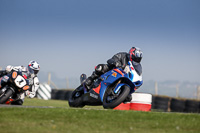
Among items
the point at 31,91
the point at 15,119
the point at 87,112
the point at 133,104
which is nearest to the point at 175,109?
the point at 133,104

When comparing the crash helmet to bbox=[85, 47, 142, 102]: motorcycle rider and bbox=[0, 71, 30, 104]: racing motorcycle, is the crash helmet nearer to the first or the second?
bbox=[85, 47, 142, 102]: motorcycle rider

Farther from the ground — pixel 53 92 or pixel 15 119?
pixel 15 119

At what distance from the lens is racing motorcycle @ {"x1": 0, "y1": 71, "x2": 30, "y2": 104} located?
1063 centimetres

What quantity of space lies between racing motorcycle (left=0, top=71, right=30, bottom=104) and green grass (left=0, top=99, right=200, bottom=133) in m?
2.73

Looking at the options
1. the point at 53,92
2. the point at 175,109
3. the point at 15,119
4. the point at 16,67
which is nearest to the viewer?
the point at 15,119

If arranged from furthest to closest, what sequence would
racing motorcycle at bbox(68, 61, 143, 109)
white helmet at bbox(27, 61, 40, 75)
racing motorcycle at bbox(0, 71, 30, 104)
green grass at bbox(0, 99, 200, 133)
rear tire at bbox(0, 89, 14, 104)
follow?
white helmet at bbox(27, 61, 40, 75), racing motorcycle at bbox(0, 71, 30, 104), rear tire at bbox(0, 89, 14, 104), racing motorcycle at bbox(68, 61, 143, 109), green grass at bbox(0, 99, 200, 133)

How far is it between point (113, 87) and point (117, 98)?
0.59 m

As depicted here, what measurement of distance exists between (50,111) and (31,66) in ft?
15.5

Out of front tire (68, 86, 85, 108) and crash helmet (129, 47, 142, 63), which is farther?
front tire (68, 86, 85, 108)

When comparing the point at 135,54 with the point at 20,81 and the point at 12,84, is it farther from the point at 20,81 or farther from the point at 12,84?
the point at 12,84

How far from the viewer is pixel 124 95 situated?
9344 mm

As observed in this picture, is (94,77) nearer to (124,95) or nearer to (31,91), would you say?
(124,95)

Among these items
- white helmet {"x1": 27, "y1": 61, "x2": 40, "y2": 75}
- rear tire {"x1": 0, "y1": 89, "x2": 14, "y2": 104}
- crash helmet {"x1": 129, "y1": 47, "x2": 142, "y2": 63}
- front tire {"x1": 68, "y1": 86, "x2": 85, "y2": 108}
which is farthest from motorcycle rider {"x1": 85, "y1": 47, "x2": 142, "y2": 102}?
white helmet {"x1": 27, "y1": 61, "x2": 40, "y2": 75}

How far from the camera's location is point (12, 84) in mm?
10844
